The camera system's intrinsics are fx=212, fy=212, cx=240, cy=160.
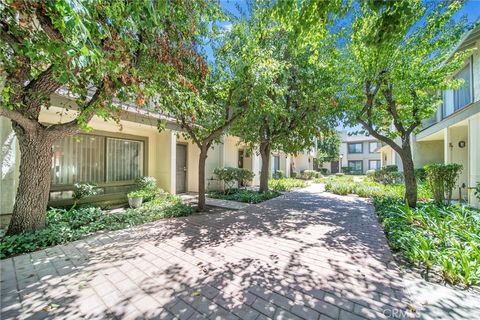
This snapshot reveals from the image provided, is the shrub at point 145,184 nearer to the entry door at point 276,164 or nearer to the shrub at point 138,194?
the shrub at point 138,194

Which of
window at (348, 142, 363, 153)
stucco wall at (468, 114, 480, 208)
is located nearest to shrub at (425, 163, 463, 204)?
stucco wall at (468, 114, 480, 208)

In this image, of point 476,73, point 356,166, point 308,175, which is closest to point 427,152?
point 476,73

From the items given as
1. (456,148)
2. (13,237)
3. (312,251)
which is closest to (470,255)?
(312,251)

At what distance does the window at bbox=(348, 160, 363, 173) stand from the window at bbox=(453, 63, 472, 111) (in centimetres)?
2999

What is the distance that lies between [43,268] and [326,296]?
13.7 feet

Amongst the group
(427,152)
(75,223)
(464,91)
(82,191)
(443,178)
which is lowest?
(75,223)

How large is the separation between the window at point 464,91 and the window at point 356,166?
30.0 meters

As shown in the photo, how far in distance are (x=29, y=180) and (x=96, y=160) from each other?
3.59 meters

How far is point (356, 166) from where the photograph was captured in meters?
38.9

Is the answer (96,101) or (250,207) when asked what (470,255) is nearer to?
(250,207)

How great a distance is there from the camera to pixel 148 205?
741 cm

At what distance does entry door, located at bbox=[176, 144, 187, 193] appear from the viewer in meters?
10.9

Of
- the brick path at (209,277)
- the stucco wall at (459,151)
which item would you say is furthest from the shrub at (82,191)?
the stucco wall at (459,151)

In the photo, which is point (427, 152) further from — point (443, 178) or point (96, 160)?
point (96, 160)
